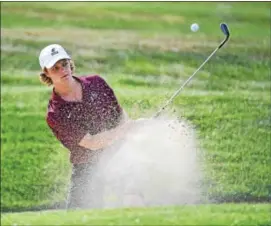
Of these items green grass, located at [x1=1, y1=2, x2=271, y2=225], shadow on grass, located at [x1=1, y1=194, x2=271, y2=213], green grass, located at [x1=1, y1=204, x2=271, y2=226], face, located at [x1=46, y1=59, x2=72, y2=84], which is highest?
face, located at [x1=46, y1=59, x2=72, y2=84]

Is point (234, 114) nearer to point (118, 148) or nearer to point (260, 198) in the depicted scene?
point (260, 198)

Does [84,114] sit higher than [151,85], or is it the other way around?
[84,114]

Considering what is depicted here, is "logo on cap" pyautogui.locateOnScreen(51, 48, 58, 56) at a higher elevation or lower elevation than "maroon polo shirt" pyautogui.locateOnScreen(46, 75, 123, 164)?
higher

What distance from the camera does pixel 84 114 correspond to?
246 inches

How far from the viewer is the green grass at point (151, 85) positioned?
7047 mm

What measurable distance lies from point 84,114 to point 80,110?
0.23ft

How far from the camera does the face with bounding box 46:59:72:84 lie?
19.8 feet

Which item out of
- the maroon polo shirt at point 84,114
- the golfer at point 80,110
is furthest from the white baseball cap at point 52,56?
the maroon polo shirt at point 84,114

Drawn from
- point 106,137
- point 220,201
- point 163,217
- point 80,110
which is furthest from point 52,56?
point 220,201

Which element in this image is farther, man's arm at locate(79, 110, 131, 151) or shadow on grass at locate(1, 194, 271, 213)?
shadow on grass at locate(1, 194, 271, 213)

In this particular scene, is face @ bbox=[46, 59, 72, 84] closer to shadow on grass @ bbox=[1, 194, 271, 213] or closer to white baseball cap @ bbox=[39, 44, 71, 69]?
white baseball cap @ bbox=[39, 44, 71, 69]

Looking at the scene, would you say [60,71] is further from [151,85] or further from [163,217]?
[151,85]

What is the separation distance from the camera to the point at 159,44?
8.15 metres

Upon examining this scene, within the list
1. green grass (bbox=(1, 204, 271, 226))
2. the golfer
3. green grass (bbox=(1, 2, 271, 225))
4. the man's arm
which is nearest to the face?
the golfer
